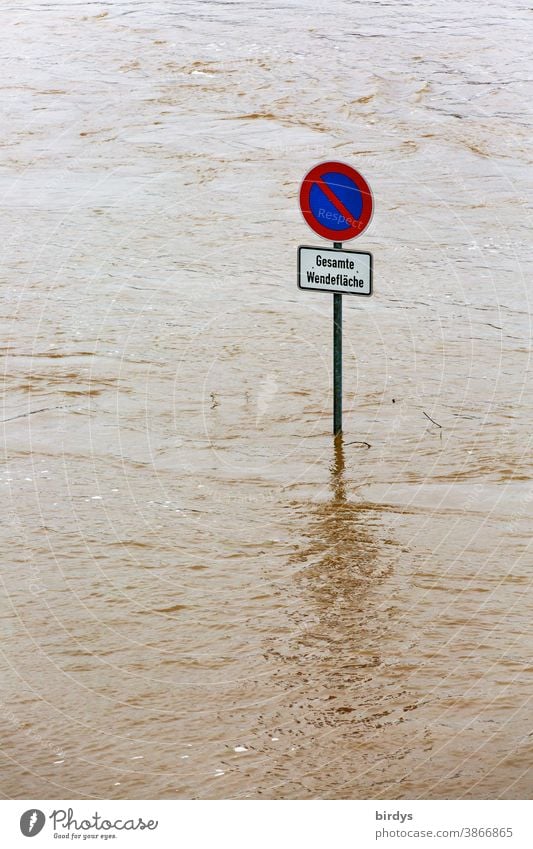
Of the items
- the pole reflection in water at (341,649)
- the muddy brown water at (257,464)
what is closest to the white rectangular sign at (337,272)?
the muddy brown water at (257,464)

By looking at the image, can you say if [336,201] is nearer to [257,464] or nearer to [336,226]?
[336,226]

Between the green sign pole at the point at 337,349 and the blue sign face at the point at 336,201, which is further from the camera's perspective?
the green sign pole at the point at 337,349

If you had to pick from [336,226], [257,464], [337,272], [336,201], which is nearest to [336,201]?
[336,201]

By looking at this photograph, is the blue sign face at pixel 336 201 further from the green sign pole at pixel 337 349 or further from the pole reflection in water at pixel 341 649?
the pole reflection in water at pixel 341 649

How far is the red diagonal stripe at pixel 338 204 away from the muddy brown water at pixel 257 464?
128 cm

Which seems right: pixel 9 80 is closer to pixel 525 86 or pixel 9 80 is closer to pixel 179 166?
pixel 179 166

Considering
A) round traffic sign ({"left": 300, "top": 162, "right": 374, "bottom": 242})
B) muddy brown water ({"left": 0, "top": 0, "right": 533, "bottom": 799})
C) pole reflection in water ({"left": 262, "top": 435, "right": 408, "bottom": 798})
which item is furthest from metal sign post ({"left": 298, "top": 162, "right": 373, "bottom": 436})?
pole reflection in water ({"left": 262, "top": 435, "right": 408, "bottom": 798})

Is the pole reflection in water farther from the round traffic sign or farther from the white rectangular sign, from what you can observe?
the round traffic sign

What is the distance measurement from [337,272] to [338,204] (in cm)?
38

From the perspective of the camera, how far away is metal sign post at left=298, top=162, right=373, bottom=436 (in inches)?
271

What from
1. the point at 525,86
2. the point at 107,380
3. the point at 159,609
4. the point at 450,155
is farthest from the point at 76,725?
the point at 525,86

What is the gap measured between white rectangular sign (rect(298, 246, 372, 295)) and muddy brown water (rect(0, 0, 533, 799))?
0.91m

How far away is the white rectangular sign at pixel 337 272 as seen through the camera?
7.09 meters

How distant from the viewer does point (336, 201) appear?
6.97 metres
